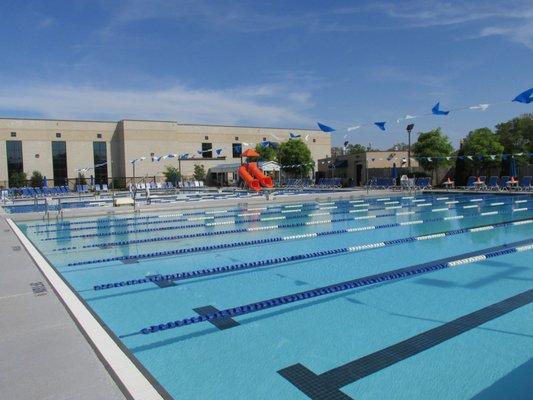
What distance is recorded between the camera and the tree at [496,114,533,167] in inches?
1053

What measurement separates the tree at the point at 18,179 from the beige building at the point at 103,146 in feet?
2.72

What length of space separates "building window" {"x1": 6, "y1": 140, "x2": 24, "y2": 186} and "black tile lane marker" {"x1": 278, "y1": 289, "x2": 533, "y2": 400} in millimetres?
34806

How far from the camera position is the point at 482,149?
864 inches

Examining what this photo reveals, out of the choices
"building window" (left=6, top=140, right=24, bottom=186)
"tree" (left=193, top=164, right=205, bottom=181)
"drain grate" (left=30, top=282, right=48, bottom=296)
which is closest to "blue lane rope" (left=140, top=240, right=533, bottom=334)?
"drain grate" (left=30, top=282, right=48, bottom=296)

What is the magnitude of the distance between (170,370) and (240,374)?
524 mm

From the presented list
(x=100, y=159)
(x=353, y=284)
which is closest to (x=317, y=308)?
(x=353, y=284)

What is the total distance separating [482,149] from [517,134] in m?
9.14

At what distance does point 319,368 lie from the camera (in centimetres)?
311

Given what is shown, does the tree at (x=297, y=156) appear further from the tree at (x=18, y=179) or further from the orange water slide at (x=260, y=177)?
the tree at (x=18, y=179)

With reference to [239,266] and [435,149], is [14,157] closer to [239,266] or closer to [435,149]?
[435,149]

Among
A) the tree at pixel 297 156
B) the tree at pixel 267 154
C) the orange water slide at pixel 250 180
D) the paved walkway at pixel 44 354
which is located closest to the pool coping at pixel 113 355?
the paved walkway at pixel 44 354

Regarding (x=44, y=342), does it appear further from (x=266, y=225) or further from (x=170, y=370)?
(x=266, y=225)

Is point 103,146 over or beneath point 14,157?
over

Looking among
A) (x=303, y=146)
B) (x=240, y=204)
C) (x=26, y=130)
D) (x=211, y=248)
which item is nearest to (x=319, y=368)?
(x=211, y=248)
